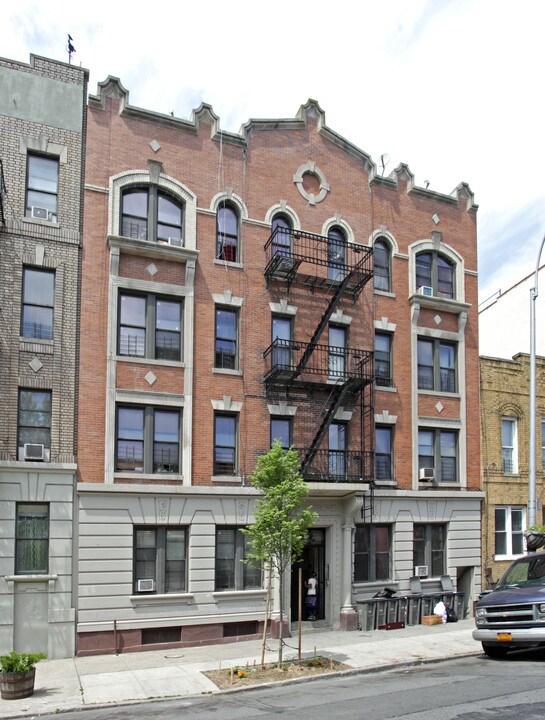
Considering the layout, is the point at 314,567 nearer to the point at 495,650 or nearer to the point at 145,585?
the point at 145,585

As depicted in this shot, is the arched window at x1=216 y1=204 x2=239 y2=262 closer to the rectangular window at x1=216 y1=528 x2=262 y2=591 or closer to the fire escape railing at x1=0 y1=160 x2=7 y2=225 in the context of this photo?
the fire escape railing at x1=0 y1=160 x2=7 y2=225

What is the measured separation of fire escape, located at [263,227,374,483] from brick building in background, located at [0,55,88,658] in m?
5.93

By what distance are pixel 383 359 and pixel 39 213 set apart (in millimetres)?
11376

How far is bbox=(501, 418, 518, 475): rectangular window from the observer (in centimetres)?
2594

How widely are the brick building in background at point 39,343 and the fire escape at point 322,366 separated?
593cm

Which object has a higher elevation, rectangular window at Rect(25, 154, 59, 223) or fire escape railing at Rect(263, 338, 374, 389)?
rectangular window at Rect(25, 154, 59, 223)

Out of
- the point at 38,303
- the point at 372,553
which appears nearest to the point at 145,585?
the point at 372,553

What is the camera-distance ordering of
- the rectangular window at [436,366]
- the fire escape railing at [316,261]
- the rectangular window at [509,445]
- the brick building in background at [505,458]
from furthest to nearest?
the rectangular window at [509,445], the brick building in background at [505,458], the rectangular window at [436,366], the fire escape railing at [316,261]

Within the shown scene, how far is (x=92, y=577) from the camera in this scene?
18.7 m

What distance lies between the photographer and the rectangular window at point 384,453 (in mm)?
23469

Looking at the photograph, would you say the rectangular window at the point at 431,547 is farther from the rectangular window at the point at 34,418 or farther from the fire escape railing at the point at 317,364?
the rectangular window at the point at 34,418

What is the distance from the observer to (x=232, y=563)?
20672 mm

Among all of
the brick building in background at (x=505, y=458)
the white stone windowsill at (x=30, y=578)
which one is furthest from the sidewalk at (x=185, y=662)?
the brick building in background at (x=505, y=458)

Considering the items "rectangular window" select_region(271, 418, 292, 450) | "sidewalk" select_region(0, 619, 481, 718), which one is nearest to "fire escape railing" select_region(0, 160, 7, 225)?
"rectangular window" select_region(271, 418, 292, 450)
